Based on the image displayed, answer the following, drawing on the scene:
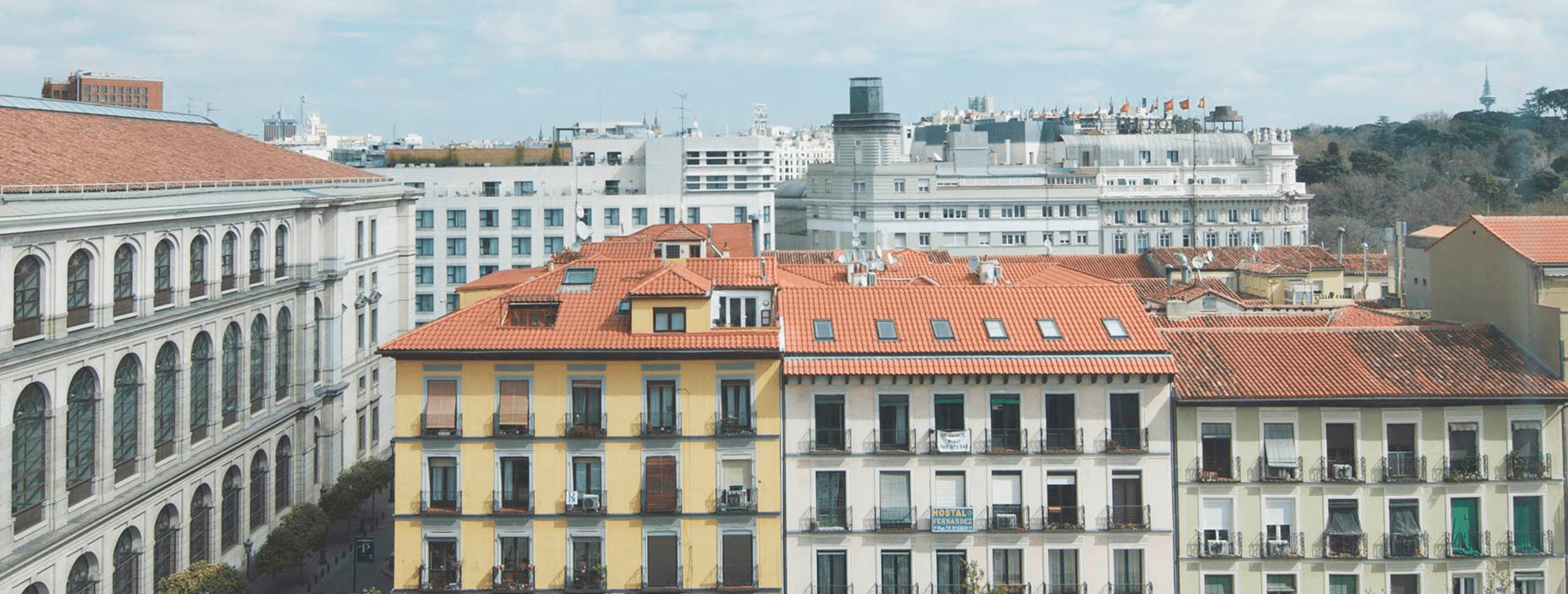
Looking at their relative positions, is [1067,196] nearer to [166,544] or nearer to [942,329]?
[166,544]

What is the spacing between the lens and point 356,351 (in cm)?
6581

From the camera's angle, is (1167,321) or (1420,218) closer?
(1167,321)

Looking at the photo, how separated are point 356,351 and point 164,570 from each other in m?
22.8

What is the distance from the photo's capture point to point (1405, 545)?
33.6 metres

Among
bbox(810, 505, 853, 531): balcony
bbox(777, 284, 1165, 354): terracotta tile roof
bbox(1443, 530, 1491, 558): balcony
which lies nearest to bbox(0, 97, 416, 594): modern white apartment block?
bbox(777, 284, 1165, 354): terracotta tile roof

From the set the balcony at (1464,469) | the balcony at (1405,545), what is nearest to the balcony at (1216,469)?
the balcony at (1405,545)

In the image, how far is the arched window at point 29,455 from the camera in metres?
Answer: 35.1

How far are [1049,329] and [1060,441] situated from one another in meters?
2.61

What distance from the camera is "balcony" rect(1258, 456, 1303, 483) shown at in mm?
33469

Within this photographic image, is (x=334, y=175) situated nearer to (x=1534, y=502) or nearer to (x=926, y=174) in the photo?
(x=1534, y=502)

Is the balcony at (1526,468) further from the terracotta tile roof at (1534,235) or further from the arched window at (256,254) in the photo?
the arched window at (256,254)

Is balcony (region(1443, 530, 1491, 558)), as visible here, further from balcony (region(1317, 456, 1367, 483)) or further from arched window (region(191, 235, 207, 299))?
arched window (region(191, 235, 207, 299))

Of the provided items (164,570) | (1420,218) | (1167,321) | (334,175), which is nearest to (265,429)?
(164,570)

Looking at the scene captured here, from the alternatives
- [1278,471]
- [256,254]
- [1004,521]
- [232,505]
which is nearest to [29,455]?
[232,505]
